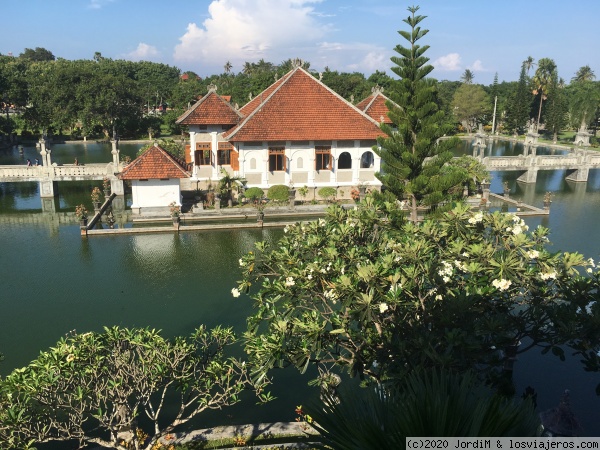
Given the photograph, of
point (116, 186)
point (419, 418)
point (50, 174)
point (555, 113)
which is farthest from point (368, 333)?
point (555, 113)

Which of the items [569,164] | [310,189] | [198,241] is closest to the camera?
[198,241]

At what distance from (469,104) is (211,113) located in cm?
4398

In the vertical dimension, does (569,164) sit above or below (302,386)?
above

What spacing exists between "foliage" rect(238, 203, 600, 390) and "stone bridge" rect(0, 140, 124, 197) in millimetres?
18388

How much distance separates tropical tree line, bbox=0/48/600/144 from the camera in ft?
141

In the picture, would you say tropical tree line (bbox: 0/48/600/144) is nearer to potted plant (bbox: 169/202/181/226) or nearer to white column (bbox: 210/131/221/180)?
white column (bbox: 210/131/221/180)

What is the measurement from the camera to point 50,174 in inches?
930

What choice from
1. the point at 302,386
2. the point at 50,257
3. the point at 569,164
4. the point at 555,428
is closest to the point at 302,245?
the point at 302,386

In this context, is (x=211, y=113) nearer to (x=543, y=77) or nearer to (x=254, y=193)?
(x=254, y=193)

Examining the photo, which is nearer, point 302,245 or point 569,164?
point 302,245

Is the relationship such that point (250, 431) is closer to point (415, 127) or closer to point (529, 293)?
point (529, 293)

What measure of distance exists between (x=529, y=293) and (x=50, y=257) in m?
14.3

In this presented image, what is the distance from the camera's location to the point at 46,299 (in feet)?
42.5

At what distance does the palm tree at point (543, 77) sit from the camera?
51.8m
